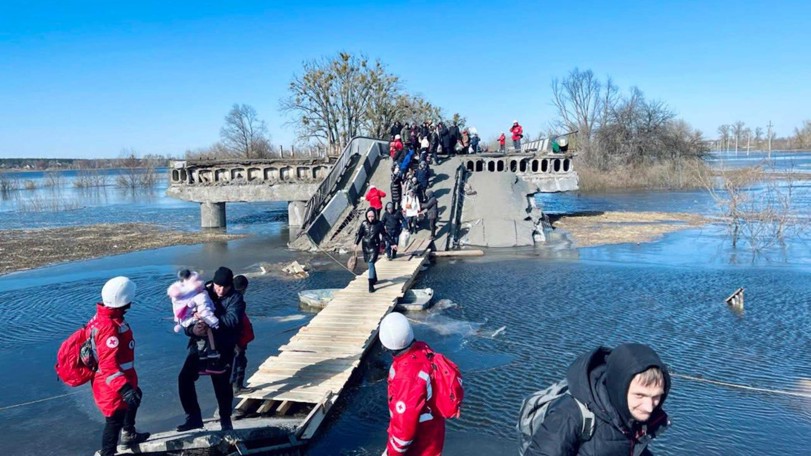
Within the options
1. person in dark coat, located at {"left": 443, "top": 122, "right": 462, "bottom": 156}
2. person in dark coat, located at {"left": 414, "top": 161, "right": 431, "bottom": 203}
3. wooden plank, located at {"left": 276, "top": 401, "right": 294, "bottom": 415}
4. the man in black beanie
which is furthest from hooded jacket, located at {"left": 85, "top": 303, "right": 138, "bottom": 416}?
person in dark coat, located at {"left": 443, "top": 122, "right": 462, "bottom": 156}

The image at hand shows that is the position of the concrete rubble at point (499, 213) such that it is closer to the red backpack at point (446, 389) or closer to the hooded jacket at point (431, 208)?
the hooded jacket at point (431, 208)

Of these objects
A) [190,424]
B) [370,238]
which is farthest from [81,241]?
[190,424]

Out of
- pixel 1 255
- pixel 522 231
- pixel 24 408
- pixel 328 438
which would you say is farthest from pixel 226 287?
pixel 1 255

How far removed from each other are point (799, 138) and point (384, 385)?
463 ft

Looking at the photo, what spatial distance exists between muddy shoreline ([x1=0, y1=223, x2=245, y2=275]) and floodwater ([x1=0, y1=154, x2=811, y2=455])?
5.21ft

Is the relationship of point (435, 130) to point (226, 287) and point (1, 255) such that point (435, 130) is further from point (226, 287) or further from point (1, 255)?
point (226, 287)

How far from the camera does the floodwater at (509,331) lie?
6.83m

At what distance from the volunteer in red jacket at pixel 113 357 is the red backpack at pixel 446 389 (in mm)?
2922

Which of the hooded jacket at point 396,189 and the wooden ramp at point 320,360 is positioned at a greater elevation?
the hooded jacket at point 396,189

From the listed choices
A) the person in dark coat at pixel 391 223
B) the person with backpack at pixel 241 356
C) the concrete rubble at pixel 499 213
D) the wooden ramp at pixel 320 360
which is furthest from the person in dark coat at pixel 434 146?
the person with backpack at pixel 241 356

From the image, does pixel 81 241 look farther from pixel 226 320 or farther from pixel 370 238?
pixel 226 320

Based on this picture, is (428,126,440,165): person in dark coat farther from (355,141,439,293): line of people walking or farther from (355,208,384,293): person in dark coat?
(355,208,384,293): person in dark coat

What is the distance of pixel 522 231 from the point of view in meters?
20.5

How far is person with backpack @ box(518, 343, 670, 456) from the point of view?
2625mm
